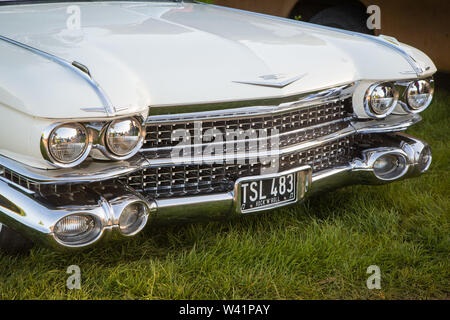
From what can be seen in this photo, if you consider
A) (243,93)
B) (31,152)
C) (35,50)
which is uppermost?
(35,50)

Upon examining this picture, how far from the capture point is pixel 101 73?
2279 millimetres

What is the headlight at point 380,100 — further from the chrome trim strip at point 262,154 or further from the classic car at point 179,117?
the chrome trim strip at point 262,154

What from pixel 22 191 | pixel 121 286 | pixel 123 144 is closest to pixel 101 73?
pixel 123 144

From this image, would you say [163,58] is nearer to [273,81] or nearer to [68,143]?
[273,81]

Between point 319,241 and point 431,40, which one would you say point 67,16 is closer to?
point 319,241

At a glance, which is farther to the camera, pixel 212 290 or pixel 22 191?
pixel 212 290

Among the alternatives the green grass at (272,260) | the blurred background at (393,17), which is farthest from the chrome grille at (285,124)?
the blurred background at (393,17)

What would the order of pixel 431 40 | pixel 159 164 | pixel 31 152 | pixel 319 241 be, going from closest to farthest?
pixel 31 152 < pixel 159 164 < pixel 319 241 < pixel 431 40

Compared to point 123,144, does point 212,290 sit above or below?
below

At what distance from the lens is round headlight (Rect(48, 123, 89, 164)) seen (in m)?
2.14

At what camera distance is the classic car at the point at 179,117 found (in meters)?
2.19

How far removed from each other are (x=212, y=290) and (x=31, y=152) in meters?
0.90

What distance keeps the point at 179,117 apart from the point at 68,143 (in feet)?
1.47

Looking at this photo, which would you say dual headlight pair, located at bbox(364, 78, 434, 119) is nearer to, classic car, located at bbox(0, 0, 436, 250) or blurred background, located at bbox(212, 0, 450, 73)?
classic car, located at bbox(0, 0, 436, 250)
